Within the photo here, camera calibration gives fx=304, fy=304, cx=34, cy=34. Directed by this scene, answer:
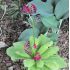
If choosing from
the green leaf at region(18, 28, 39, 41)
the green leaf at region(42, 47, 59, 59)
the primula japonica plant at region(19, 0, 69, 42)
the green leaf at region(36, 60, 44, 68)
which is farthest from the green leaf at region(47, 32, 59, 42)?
the green leaf at region(36, 60, 44, 68)

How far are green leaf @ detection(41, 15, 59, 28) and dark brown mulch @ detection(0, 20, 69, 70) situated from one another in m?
0.19

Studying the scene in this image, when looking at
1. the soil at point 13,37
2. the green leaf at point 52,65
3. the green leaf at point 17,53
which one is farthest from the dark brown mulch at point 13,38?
the green leaf at point 52,65

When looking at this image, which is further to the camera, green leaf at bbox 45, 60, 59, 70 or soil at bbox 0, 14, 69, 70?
soil at bbox 0, 14, 69, 70

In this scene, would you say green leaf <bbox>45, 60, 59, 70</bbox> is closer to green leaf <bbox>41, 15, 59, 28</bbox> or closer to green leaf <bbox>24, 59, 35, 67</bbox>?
green leaf <bbox>24, 59, 35, 67</bbox>

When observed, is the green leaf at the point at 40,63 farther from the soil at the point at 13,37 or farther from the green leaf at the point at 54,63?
the soil at the point at 13,37

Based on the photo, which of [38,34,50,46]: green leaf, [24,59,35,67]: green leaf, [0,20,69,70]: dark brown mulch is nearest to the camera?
[24,59,35,67]: green leaf

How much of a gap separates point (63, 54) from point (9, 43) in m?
0.47

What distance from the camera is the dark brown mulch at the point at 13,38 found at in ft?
8.12

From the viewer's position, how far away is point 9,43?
2598 mm

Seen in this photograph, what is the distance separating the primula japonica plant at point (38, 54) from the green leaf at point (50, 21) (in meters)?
0.20

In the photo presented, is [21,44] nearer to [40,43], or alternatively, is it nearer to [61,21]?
Result: [40,43]

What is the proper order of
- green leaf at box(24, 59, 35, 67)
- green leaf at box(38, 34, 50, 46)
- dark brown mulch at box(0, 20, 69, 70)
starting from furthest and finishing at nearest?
dark brown mulch at box(0, 20, 69, 70), green leaf at box(38, 34, 50, 46), green leaf at box(24, 59, 35, 67)

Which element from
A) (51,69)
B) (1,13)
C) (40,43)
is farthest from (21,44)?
(1,13)

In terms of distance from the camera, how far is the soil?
2477 mm
